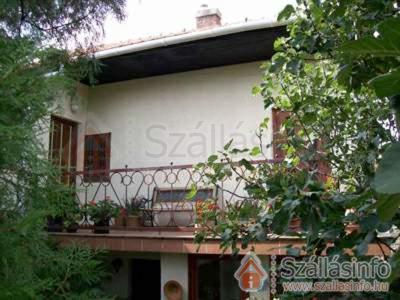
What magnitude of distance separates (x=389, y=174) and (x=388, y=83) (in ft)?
0.66

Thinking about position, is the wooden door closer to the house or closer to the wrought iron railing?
the house

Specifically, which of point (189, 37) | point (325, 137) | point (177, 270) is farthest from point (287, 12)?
point (177, 270)

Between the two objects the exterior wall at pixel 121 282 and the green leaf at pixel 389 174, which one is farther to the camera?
the exterior wall at pixel 121 282

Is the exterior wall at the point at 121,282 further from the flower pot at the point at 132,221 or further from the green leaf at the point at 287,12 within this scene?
the green leaf at the point at 287,12

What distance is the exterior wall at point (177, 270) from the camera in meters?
6.64

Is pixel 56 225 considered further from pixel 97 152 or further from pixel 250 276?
pixel 250 276

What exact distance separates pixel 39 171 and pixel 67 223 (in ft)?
14.6

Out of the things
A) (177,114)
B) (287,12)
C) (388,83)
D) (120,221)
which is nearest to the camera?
(388,83)

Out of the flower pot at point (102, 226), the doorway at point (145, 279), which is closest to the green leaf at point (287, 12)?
the flower pot at point (102, 226)

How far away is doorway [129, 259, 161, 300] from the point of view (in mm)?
8180

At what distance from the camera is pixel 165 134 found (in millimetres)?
8539

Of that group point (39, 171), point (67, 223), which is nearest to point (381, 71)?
point (39, 171)

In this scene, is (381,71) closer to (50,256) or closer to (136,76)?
(50,256)

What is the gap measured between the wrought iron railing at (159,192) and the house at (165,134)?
0.07 ft
